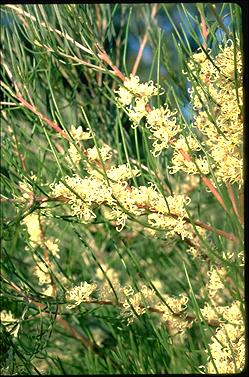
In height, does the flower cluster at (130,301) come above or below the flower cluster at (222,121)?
below

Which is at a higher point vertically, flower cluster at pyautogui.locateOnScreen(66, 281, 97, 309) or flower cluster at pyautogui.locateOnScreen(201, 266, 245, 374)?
flower cluster at pyautogui.locateOnScreen(66, 281, 97, 309)

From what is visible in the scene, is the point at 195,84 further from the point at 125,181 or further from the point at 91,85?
the point at 91,85

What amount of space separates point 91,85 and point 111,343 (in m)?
0.18

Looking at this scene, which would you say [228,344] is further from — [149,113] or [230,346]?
[149,113]

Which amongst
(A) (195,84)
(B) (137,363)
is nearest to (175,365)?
(B) (137,363)

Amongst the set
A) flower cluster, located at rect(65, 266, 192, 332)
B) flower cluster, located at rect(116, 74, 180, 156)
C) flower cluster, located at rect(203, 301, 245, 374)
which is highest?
flower cluster, located at rect(116, 74, 180, 156)

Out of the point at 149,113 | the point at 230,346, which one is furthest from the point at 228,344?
the point at 149,113

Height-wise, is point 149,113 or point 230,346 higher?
point 149,113

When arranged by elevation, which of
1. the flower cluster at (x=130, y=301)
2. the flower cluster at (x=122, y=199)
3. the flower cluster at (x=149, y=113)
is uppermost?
the flower cluster at (x=149, y=113)

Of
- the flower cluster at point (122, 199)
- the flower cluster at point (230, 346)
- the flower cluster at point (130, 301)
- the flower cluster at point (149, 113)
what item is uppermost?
the flower cluster at point (149, 113)

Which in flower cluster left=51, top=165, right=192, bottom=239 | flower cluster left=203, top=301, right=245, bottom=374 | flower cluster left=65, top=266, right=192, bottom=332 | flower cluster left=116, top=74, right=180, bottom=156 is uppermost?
flower cluster left=116, top=74, right=180, bottom=156

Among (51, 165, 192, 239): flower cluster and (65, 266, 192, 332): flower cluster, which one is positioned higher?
(51, 165, 192, 239): flower cluster

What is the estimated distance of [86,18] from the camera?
0.35 m

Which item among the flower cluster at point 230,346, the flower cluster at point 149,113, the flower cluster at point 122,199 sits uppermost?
the flower cluster at point 149,113
